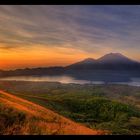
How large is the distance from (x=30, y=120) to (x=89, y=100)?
7.67 ft

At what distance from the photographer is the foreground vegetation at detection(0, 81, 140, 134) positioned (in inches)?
407

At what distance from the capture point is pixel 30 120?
31.4 ft

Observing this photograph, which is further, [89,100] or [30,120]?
[89,100]

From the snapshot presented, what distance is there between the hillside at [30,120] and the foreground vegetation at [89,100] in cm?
40

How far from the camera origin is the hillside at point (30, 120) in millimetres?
9141

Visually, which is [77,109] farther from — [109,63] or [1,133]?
[1,133]

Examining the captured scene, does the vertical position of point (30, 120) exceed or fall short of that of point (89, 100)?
it falls short

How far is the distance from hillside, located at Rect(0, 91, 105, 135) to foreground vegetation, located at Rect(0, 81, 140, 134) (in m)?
0.40

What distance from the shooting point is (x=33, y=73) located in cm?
1080

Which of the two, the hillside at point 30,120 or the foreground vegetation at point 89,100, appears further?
the foreground vegetation at point 89,100

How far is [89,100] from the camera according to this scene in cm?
1094

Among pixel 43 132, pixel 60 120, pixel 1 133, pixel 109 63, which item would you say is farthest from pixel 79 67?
pixel 1 133

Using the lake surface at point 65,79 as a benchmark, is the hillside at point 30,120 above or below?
below
